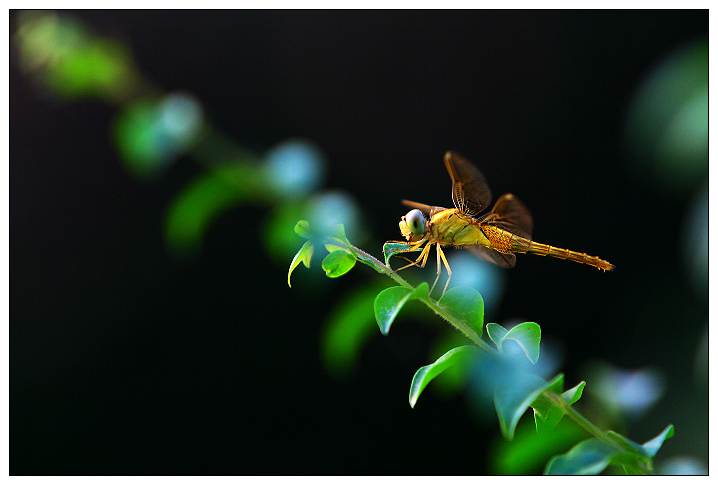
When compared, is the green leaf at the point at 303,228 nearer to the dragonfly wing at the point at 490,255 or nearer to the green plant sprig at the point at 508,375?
the green plant sprig at the point at 508,375

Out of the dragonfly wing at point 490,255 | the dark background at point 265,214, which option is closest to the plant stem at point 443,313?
the dragonfly wing at point 490,255

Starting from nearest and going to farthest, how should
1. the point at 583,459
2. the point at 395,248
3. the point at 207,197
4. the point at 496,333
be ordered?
the point at 583,459
the point at 496,333
the point at 395,248
the point at 207,197

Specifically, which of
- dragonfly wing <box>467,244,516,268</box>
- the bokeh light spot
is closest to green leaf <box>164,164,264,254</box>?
the bokeh light spot

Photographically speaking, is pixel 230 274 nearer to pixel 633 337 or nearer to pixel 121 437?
pixel 121 437

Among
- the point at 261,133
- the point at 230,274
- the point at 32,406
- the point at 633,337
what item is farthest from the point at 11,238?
the point at 633,337

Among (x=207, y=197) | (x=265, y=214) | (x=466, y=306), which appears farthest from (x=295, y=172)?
(x=265, y=214)

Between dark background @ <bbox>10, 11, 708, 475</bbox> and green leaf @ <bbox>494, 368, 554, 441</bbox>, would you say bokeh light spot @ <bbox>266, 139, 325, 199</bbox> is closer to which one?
green leaf @ <bbox>494, 368, 554, 441</bbox>

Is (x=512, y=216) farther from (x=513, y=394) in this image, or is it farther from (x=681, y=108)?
(x=513, y=394)
